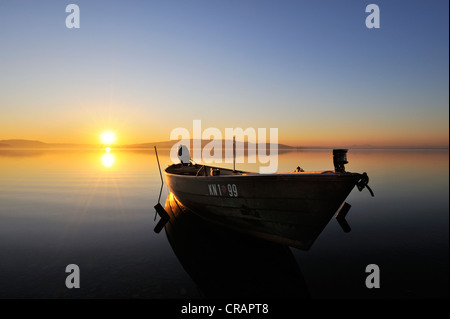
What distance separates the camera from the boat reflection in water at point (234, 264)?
259 inches

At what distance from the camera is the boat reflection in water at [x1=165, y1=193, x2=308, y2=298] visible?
6.59 m

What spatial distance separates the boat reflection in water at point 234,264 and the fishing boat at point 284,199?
0.68m

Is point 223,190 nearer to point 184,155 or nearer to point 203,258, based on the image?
point 203,258

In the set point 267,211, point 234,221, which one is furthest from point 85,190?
point 267,211

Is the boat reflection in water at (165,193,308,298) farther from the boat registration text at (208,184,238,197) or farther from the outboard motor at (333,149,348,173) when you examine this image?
the outboard motor at (333,149,348,173)

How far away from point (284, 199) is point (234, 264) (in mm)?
2693

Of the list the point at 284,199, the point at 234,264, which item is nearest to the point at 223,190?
the point at 284,199

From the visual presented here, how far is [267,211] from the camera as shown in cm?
865

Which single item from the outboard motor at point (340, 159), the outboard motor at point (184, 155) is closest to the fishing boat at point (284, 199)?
the outboard motor at point (340, 159)

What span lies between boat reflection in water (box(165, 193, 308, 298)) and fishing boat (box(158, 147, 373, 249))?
0.68 meters

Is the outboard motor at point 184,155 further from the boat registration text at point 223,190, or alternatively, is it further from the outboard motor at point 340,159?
the outboard motor at point 340,159
